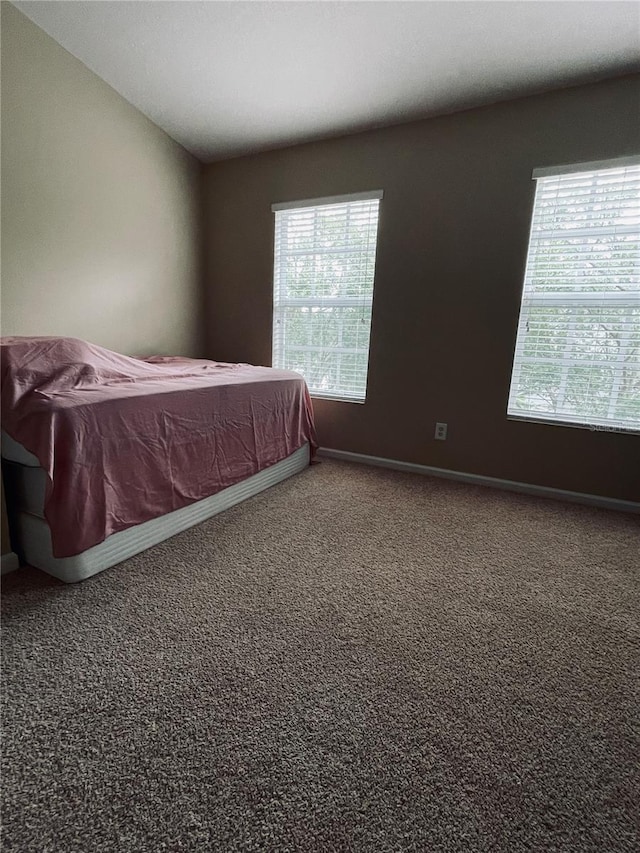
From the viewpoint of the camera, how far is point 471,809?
2.69ft

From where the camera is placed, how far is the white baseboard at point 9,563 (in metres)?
1.53

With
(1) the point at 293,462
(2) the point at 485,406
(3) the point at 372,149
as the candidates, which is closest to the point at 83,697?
(1) the point at 293,462

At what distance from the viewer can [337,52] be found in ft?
7.13

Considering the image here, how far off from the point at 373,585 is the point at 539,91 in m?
2.75

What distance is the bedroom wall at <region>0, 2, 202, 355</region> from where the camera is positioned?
226 centimetres

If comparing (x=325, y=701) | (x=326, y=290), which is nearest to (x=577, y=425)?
(x=326, y=290)

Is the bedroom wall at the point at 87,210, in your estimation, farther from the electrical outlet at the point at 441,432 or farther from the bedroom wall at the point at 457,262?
the electrical outlet at the point at 441,432

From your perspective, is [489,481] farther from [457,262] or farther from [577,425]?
[457,262]

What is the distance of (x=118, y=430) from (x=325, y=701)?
1.18 meters

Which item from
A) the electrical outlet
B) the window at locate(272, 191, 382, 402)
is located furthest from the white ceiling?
the electrical outlet

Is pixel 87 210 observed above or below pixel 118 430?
above

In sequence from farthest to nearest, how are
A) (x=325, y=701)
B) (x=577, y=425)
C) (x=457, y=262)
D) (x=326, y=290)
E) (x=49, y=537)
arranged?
(x=326, y=290) → (x=457, y=262) → (x=577, y=425) → (x=49, y=537) → (x=325, y=701)

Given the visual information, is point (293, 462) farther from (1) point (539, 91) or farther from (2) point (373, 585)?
(1) point (539, 91)

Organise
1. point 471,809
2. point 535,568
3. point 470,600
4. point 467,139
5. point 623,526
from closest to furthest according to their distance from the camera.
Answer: point 471,809, point 470,600, point 535,568, point 623,526, point 467,139
